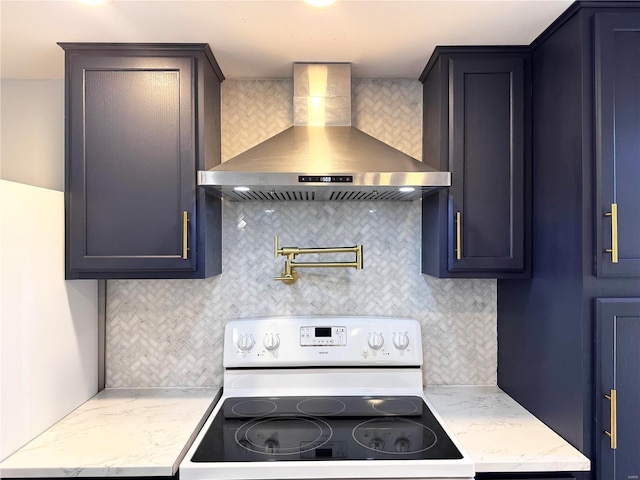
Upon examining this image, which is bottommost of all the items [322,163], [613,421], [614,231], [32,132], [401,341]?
[613,421]

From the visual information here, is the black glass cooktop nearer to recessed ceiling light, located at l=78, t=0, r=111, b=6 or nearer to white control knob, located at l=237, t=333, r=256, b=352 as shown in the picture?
white control knob, located at l=237, t=333, r=256, b=352

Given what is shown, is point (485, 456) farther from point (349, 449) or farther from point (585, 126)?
point (585, 126)

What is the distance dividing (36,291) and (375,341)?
130 cm

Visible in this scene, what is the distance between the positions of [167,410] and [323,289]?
808 mm

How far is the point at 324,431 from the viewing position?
1.51m

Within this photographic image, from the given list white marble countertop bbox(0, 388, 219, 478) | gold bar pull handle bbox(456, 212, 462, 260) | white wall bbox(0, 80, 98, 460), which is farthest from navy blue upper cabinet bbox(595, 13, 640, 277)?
white wall bbox(0, 80, 98, 460)

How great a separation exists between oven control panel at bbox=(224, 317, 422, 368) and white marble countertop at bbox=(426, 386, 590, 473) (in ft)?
0.80

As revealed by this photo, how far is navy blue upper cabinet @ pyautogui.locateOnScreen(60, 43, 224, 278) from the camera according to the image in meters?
1.59

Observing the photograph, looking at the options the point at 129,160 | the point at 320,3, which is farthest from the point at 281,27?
the point at 129,160

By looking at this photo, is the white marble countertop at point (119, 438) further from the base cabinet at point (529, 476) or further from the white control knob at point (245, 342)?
the base cabinet at point (529, 476)

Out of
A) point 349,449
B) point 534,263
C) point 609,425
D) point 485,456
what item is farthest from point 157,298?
point 609,425

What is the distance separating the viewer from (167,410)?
65.7 inches

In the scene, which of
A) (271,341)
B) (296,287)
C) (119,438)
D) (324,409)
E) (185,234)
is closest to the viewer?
(119,438)

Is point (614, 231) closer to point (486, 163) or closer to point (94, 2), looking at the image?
point (486, 163)
